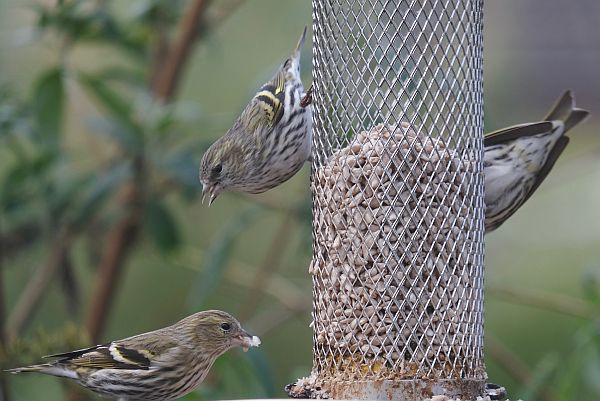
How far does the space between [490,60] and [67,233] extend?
218 inches

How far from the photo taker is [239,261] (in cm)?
1000

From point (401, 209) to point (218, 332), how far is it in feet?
5.36

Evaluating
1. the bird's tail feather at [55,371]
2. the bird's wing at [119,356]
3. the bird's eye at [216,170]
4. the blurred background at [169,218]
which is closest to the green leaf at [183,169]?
the blurred background at [169,218]

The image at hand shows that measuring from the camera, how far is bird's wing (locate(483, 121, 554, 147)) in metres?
5.43

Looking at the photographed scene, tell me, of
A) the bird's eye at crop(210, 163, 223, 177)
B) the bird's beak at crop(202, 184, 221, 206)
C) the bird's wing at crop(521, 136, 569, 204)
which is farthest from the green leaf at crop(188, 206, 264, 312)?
the bird's wing at crop(521, 136, 569, 204)

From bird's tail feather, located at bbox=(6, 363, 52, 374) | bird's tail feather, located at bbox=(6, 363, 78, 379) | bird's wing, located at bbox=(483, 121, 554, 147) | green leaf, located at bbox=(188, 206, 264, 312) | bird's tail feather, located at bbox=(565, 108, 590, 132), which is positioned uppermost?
bird's tail feather, located at bbox=(565, 108, 590, 132)

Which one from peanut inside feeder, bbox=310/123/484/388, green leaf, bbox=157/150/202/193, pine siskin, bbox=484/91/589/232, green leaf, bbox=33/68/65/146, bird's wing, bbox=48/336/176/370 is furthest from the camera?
green leaf, bbox=157/150/202/193

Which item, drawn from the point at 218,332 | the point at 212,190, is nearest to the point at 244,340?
the point at 218,332

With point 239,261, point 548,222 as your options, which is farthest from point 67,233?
point 548,222

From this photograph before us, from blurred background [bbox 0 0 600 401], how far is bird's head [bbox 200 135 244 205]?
32.1 inches

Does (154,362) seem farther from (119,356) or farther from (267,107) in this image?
(267,107)

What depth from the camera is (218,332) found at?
585 centimetres

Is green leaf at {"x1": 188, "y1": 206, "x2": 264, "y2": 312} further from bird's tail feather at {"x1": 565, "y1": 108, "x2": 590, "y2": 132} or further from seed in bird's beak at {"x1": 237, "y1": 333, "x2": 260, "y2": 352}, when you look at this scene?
bird's tail feather at {"x1": 565, "y1": 108, "x2": 590, "y2": 132}

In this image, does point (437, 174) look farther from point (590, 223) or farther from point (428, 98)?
point (590, 223)
